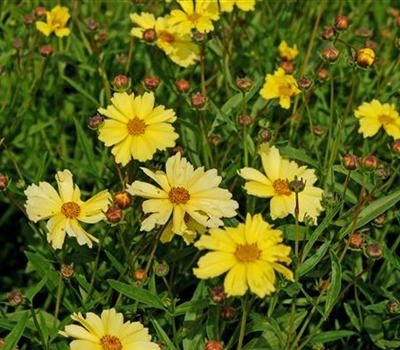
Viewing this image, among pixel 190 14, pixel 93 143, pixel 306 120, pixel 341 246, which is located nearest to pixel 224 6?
pixel 190 14

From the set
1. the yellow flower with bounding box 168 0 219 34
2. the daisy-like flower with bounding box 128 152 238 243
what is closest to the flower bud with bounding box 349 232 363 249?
the daisy-like flower with bounding box 128 152 238 243

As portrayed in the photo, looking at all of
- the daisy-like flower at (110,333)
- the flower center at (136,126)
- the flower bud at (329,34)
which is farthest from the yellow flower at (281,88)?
the daisy-like flower at (110,333)

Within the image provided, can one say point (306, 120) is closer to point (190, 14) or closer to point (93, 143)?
point (190, 14)

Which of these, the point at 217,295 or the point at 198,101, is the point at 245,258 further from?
the point at 198,101

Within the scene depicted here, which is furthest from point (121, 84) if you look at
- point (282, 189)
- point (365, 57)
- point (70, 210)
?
point (365, 57)

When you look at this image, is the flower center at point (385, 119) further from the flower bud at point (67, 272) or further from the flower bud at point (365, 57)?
the flower bud at point (67, 272)

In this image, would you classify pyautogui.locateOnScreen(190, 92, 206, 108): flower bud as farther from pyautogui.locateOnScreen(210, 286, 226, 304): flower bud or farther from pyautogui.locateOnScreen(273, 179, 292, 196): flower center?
pyautogui.locateOnScreen(210, 286, 226, 304): flower bud
